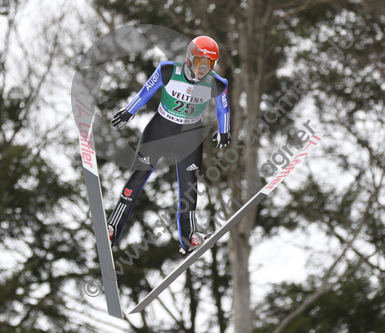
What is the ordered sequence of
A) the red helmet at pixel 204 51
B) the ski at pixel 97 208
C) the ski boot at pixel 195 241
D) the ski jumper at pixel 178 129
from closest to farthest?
the red helmet at pixel 204 51
the ski jumper at pixel 178 129
the ski at pixel 97 208
the ski boot at pixel 195 241

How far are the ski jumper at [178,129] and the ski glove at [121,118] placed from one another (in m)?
0.04

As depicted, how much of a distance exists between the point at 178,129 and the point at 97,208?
863 mm

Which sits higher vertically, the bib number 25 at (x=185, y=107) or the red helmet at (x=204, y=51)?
the red helmet at (x=204, y=51)

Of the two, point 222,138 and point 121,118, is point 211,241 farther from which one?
point 121,118

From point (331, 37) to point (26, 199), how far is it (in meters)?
7.28

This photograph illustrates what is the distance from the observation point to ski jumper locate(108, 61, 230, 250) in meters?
3.54

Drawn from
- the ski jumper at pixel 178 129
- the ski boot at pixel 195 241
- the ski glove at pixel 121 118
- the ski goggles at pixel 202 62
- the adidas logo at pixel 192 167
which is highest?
the ski goggles at pixel 202 62

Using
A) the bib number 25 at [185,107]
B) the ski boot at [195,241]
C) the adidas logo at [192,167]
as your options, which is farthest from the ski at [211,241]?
the bib number 25 at [185,107]

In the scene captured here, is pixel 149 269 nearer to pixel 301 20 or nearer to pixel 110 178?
pixel 110 178

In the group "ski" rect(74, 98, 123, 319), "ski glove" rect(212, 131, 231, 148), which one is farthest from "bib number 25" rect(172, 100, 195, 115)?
"ski" rect(74, 98, 123, 319)

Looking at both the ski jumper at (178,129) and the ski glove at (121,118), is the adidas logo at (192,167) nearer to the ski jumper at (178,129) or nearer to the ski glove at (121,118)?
the ski jumper at (178,129)

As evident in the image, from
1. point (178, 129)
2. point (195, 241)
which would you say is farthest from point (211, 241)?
point (178, 129)

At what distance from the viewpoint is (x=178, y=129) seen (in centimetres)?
372

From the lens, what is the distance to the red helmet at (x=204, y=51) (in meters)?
3.24
